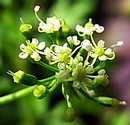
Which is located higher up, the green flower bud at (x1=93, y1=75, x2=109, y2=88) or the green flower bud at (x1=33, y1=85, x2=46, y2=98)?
the green flower bud at (x1=33, y1=85, x2=46, y2=98)

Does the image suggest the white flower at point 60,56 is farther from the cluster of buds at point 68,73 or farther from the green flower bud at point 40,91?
the green flower bud at point 40,91

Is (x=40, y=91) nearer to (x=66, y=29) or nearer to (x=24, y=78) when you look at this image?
(x=24, y=78)

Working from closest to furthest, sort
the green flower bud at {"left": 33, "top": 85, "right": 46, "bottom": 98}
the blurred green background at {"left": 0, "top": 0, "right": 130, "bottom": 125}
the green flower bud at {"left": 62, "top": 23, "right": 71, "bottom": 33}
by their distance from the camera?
the green flower bud at {"left": 33, "top": 85, "right": 46, "bottom": 98} → the green flower bud at {"left": 62, "top": 23, "right": 71, "bottom": 33} → the blurred green background at {"left": 0, "top": 0, "right": 130, "bottom": 125}

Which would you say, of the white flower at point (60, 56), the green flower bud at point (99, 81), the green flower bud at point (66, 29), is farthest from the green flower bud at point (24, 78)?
the green flower bud at point (66, 29)

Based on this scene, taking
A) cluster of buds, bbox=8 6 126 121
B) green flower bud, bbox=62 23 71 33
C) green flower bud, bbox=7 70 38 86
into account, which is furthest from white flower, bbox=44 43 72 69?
green flower bud, bbox=62 23 71 33

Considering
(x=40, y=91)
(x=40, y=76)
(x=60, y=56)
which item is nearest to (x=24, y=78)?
(x=40, y=91)

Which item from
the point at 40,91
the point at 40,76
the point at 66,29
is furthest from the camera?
the point at 40,76

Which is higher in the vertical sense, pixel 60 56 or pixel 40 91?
pixel 60 56

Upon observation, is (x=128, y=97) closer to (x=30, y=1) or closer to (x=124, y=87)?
(x=124, y=87)

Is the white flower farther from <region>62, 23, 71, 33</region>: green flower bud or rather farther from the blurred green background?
the blurred green background

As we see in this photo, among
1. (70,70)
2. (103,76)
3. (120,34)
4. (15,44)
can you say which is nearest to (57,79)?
(70,70)

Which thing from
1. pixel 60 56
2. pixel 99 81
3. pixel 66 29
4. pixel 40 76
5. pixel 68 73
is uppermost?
pixel 66 29
